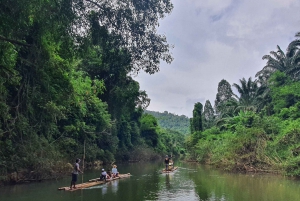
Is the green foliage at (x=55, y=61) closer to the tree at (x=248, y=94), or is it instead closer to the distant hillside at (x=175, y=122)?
the tree at (x=248, y=94)

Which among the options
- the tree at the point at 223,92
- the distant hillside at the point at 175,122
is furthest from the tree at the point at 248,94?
the distant hillside at the point at 175,122

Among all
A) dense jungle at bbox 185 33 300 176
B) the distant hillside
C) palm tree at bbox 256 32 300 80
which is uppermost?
the distant hillside

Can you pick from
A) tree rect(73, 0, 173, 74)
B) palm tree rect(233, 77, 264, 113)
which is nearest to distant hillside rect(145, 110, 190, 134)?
palm tree rect(233, 77, 264, 113)

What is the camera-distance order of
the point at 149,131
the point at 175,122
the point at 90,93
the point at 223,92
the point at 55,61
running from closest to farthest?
the point at 55,61 → the point at 90,93 → the point at 223,92 → the point at 149,131 → the point at 175,122

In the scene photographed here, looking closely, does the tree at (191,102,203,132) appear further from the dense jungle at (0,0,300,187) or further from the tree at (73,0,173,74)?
the tree at (73,0,173,74)

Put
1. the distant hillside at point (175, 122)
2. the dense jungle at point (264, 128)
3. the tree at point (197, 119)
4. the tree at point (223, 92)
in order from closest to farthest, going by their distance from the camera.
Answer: the dense jungle at point (264, 128) → the tree at point (197, 119) → the tree at point (223, 92) → the distant hillside at point (175, 122)

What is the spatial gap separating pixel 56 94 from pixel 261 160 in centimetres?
1817

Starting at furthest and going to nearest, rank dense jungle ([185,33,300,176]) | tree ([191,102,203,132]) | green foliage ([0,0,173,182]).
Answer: tree ([191,102,203,132]) → dense jungle ([185,33,300,176]) → green foliage ([0,0,173,182])

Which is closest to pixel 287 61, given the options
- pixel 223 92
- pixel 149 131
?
pixel 223 92

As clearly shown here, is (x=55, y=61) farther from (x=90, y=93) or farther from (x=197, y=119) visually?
(x=197, y=119)

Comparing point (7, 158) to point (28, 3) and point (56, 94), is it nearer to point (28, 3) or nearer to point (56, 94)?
point (56, 94)

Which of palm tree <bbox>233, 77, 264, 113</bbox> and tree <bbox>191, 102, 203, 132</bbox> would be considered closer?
palm tree <bbox>233, 77, 264, 113</bbox>

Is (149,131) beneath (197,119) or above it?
beneath

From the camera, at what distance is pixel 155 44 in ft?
31.1
